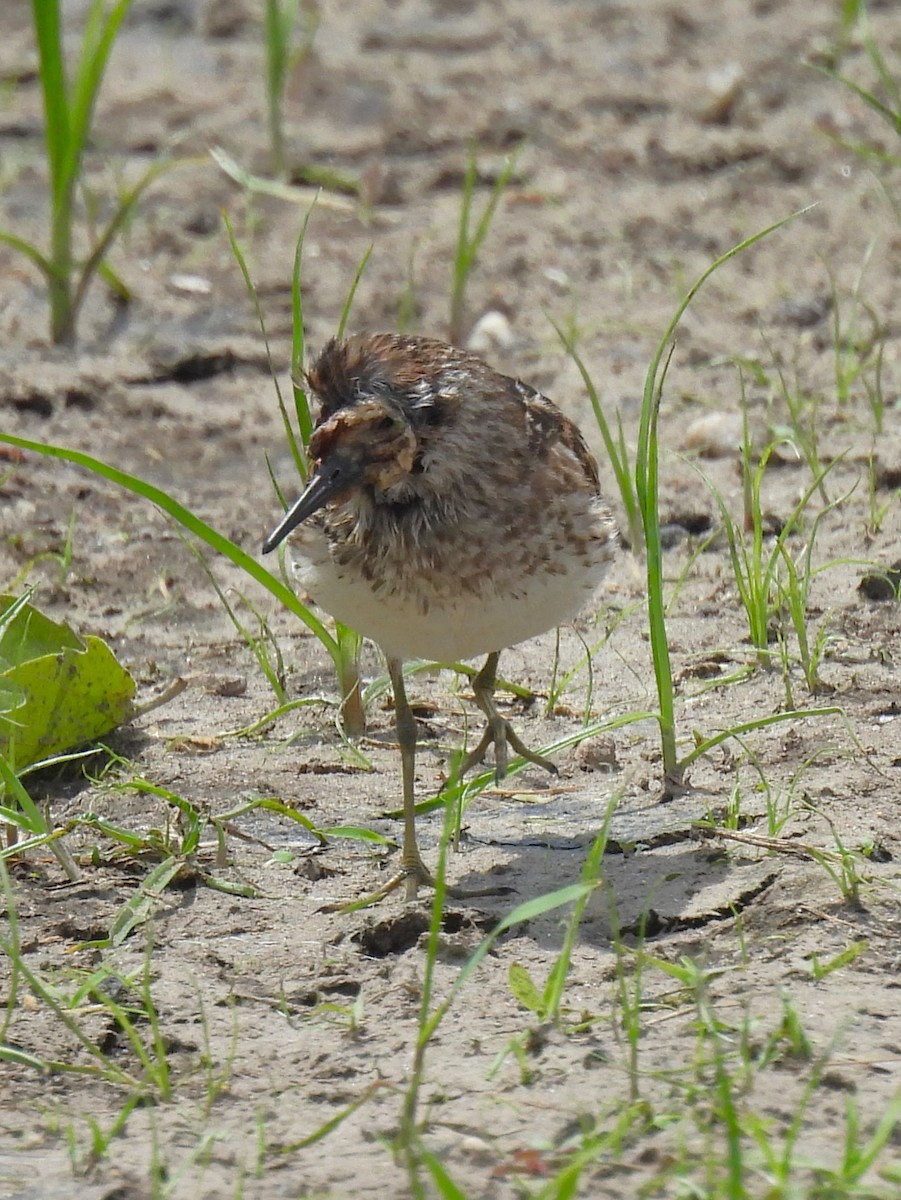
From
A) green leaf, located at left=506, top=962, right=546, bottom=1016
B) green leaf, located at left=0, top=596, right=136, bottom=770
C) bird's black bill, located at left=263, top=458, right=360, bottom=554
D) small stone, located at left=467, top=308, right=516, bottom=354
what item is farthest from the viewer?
small stone, located at left=467, top=308, right=516, bottom=354

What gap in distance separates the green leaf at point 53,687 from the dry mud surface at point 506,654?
0.12m

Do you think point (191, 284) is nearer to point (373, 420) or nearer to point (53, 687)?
point (53, 687)

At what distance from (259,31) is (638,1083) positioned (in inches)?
327

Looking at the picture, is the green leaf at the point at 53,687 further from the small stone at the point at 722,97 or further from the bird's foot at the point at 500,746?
the small stone at the point at 722,97

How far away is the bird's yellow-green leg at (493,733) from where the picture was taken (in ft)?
14.7

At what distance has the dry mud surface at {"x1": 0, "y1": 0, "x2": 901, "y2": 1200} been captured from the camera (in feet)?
10.3

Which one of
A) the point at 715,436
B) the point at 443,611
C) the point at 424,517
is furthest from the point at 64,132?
the point at 443,611

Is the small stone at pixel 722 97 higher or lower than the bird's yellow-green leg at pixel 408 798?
higher

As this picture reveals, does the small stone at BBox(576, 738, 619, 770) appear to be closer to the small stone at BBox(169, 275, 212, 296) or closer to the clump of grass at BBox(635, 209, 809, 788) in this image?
the clump of grass at BBox(635, 209, 809, 788)

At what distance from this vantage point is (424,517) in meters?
4.06

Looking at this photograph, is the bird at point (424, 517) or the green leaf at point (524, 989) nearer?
the green leaf at point (524, 989)

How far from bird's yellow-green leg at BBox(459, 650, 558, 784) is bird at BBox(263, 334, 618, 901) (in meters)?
0.26

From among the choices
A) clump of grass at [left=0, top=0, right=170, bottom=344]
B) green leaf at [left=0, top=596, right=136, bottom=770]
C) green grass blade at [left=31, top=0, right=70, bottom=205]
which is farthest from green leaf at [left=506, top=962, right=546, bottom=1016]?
green grass blade at [left=31, top=0, right=70, bottom=205]

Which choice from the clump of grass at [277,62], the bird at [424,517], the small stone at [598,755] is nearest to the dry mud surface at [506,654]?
the small stone at [598,755]
